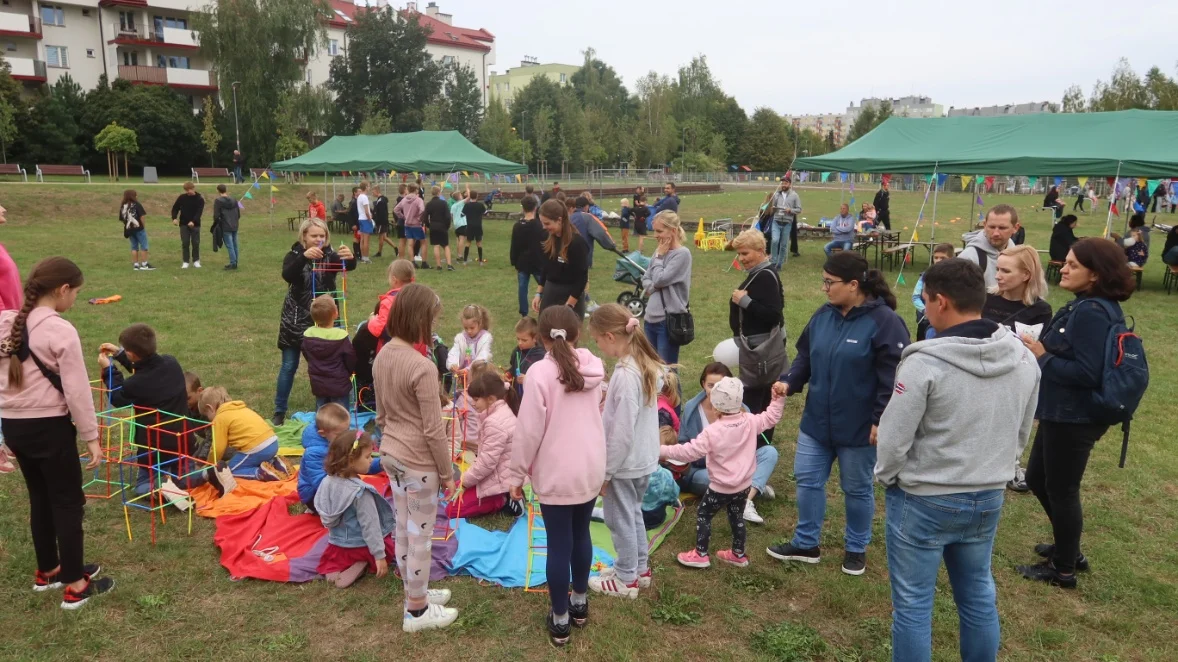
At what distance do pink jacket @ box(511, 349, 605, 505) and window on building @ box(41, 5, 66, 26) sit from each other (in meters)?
51.6

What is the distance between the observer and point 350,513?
4.21 m

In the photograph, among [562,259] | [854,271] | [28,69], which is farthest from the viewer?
[28,69]

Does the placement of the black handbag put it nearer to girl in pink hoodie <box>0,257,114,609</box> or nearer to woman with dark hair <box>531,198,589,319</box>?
woman with dark hair <box>531,198,589,319</box>

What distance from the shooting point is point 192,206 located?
14.7 m

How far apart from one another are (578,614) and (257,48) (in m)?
42.2

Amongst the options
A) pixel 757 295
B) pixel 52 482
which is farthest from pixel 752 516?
pixel 52 482

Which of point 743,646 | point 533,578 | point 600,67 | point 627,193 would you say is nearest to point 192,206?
point 533,578

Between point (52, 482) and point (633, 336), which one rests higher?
point (633, 336)

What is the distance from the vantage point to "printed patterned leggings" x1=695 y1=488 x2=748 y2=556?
4348 mm

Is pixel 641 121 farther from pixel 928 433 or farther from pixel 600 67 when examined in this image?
pixel 928 433

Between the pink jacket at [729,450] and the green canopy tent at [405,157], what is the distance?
54.6 ft

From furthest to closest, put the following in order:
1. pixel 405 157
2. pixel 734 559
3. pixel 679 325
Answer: pixel 405 157 → pixel 679 325 → pixel 734 559

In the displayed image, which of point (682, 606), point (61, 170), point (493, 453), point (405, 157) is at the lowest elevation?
point (682, 606)

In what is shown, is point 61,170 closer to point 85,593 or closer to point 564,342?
point 85,593
